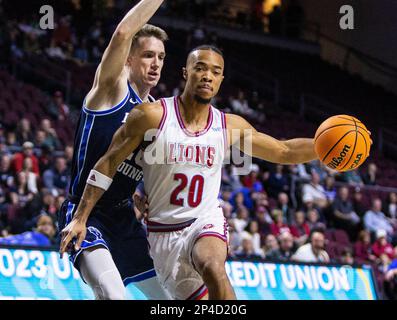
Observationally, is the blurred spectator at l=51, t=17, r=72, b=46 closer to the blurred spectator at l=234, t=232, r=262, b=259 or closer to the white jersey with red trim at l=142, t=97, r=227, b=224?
the blurred spectator at l=234, t=232, r=262, b=259

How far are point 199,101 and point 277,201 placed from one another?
7876mm

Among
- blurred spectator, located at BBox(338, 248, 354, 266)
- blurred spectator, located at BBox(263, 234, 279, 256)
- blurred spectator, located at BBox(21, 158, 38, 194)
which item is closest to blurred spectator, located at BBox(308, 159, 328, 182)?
blurred spectator, located at BBox(338, 248, 354, 266)

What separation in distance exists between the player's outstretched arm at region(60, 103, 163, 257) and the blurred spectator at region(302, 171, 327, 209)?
8070mm

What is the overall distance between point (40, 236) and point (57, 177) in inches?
68.9

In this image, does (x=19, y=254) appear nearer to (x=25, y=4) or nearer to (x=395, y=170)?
(x=25, y=4)

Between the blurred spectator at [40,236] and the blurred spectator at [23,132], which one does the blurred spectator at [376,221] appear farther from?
the blurred spectator at [40,236]

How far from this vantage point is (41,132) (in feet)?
38.2

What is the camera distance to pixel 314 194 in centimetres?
1319

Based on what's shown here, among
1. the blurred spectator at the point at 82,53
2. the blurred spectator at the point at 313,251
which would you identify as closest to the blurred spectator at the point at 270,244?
the blurred spectator at the point at 313,251

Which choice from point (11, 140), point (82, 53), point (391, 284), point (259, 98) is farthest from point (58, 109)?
point (259, 98)

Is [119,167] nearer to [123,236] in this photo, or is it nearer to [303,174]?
[123,236]

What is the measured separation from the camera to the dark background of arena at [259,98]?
1094cm

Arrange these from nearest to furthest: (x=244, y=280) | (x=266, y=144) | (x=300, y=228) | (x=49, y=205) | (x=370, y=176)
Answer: (x=266, y=144), (x=244, y=280), (x=49, y=205), (x=300, y=228), (x=370, y=176)

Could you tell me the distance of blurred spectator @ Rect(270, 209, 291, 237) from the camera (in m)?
11.6
